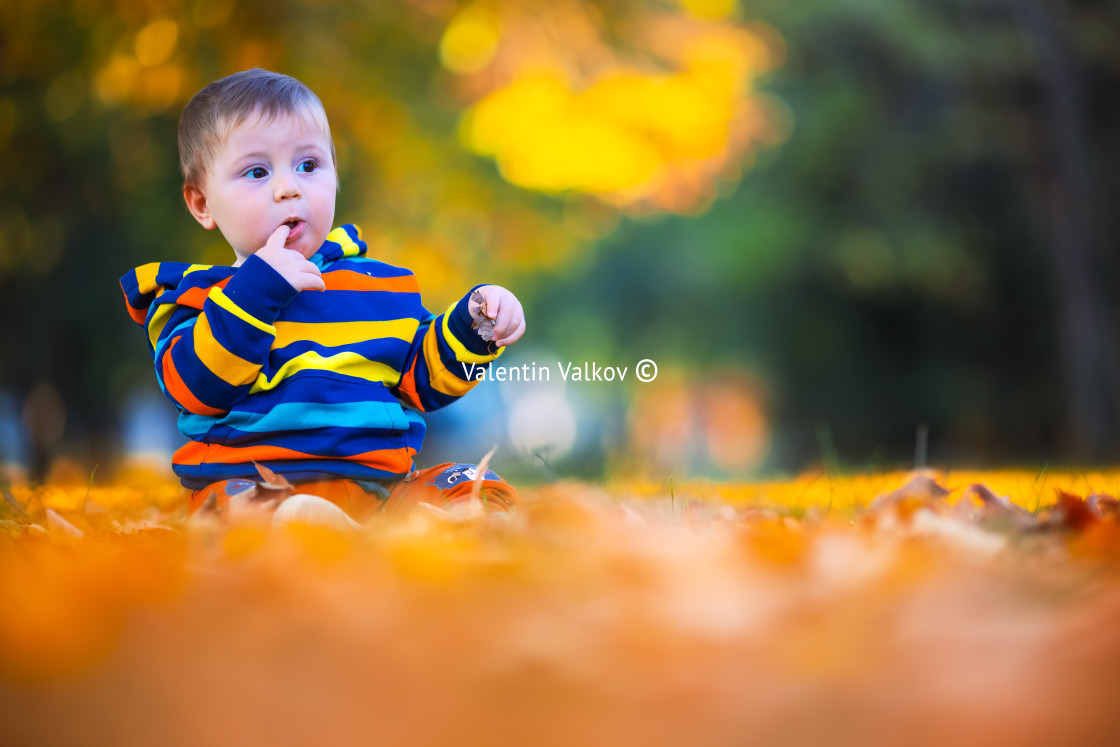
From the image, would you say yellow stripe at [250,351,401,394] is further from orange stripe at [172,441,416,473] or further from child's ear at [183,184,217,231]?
child's ear at [183,184,217,231]

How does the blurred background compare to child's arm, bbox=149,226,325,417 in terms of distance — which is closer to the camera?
child's arm, bbox=149,226,325,417

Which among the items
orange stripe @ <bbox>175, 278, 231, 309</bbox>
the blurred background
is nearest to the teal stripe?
orange stripe @ <bbox>175, 278, 231, 309</bbox>

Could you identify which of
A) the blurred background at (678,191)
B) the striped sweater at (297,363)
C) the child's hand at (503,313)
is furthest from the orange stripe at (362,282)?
the blurred background at (678,191)

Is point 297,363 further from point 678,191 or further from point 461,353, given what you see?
point 678,191

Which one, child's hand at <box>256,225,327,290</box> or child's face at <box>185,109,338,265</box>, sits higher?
child's face at <box>185,109,338,265</box>

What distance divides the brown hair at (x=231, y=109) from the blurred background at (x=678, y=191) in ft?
3.29

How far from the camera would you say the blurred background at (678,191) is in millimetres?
5309

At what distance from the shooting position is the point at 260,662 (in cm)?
76

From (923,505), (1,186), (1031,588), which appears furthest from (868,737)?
(1,186)

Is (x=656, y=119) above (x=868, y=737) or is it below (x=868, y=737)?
above

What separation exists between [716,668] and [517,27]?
5.82 m

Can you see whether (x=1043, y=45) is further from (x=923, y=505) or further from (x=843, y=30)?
(x=923, y=505)

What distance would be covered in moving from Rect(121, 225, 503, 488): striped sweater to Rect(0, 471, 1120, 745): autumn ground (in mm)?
772

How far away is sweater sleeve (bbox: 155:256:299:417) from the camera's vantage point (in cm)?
175
